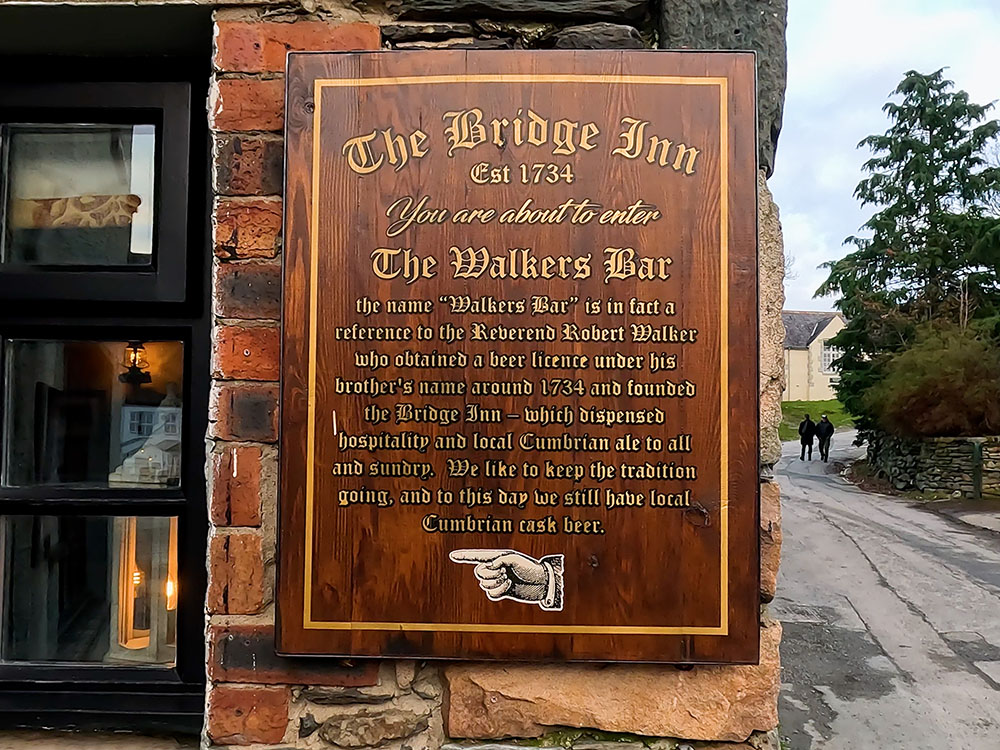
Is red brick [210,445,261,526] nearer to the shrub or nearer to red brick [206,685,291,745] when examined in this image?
red brick [206,685,291,745]

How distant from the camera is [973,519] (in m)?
10.1

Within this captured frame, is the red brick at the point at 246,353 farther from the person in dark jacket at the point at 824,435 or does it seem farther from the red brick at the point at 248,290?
the person in dark jacket at the point at 824,435

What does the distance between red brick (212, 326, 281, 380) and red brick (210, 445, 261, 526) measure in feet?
0.59

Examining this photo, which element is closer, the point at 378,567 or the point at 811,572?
the point at 378,567

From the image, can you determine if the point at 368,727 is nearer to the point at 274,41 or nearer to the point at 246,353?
the point at 246,353

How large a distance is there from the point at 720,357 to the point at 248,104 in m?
1.20

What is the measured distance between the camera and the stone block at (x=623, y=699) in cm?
161

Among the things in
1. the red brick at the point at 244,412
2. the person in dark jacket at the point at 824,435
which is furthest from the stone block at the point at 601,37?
the person in dark jacket at the point at 824,435

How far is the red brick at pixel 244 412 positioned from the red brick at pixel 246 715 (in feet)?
1.83

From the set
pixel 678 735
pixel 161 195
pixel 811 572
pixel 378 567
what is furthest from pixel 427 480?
pixel 811 572

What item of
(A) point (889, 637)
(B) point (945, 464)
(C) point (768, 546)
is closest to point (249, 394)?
(C) point (768, 546)

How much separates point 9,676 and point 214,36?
5.32ft

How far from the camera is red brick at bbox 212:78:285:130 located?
1671 millimetres

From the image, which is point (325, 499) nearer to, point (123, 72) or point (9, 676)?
point (9, 676)
